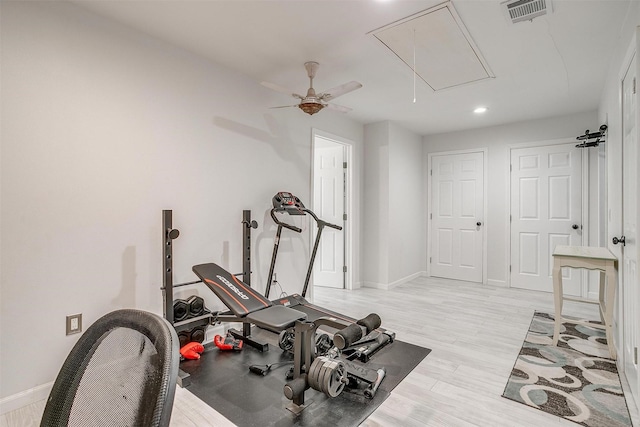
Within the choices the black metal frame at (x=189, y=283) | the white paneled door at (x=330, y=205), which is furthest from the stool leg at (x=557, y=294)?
the white paneled door at (x=330, y=205)

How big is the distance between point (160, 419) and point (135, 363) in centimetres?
13

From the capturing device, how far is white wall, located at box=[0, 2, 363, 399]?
6.21 ft

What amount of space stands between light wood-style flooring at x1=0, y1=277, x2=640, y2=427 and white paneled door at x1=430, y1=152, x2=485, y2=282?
1.72 feet

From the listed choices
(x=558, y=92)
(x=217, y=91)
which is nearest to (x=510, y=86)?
(x=558, y=92)

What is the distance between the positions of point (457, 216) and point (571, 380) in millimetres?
3436

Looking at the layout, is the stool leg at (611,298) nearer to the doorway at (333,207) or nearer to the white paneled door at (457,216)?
the white paneled door at (457,216)

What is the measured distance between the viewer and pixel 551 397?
78.0 inches

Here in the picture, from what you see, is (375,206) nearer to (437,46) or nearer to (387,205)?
(387,205)

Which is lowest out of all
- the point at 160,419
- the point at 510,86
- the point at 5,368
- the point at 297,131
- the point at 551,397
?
the point at 551,397

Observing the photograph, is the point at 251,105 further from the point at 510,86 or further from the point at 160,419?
the point at 160,419

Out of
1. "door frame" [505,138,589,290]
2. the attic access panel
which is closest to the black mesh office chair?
the attic access panel

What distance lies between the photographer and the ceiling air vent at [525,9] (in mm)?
2059

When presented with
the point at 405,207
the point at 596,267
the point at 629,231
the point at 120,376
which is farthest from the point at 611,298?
the point at 120,376

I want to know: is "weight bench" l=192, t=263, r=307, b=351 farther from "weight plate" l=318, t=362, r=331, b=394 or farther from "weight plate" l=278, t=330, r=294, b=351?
"weight plate" l=318, t=362, r=331, b=394
